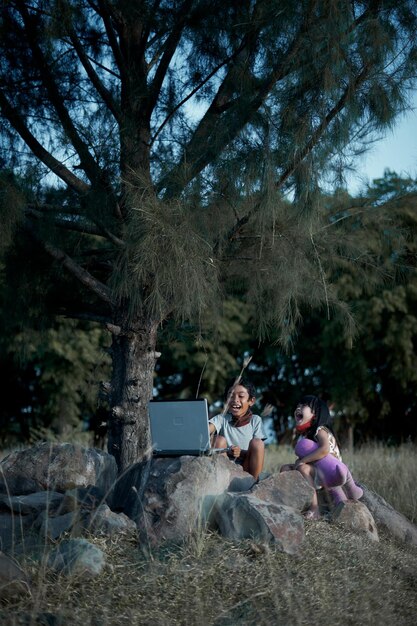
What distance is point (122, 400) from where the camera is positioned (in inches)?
230

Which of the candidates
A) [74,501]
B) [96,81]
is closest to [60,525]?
[74,501]

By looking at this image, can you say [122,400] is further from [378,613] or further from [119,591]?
[378,613]

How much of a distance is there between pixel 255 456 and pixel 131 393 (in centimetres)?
130

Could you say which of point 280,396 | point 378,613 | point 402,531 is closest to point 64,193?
point 402,531

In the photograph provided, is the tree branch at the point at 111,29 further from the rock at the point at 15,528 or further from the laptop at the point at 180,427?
the rock at the point at 15,528

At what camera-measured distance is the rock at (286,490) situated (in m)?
4.42

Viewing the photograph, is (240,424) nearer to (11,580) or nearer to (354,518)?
(354,518)

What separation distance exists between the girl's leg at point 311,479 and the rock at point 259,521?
638 mm

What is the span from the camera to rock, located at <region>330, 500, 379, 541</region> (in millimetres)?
4719

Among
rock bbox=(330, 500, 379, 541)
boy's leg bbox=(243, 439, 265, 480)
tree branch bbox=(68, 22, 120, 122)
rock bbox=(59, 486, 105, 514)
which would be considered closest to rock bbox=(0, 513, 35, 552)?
rock bbox=(59, 486, 105, 514)

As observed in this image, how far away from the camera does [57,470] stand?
197 inches

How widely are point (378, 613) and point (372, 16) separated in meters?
3.93

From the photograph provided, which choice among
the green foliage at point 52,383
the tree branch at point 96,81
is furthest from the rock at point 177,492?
the green foliage at point 52,383

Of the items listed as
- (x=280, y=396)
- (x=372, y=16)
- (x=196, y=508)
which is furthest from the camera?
(x=280, y=396)
